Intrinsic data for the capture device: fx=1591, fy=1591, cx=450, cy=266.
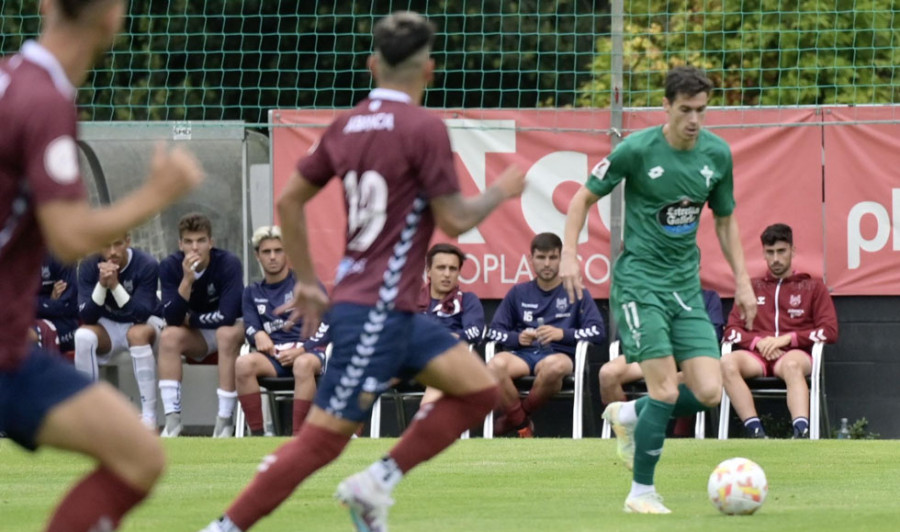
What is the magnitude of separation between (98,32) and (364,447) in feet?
25.4

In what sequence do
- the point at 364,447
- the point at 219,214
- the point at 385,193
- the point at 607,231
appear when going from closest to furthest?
the point at 385,193 → the point at 364,447 → the point at 607,231 → the point at 219,214

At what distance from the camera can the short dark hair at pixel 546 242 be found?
13.5 metres

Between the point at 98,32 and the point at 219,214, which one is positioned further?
the point at 219,214

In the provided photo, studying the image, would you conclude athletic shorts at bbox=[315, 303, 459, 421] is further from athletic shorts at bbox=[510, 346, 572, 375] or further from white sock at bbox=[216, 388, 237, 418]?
white sock at bbox=[216, 388, 237, 418]

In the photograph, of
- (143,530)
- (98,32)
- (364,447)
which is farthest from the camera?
(364,447)

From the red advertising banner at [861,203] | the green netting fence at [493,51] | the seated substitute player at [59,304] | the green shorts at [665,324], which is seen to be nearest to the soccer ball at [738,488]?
the green shorts at [665,324]

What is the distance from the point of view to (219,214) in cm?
1540

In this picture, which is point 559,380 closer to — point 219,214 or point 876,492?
point 219,214

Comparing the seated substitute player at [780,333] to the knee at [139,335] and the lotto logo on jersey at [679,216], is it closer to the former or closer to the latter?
the knee at [139,335]

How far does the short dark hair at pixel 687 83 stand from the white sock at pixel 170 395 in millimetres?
7475

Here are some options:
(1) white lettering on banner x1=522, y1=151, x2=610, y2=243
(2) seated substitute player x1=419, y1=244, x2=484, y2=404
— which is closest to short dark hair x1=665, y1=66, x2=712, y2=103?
(2) seated substitute player x1=419, y1=244, x2=484, y2=404

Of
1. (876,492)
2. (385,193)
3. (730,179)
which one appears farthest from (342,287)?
(876,492)

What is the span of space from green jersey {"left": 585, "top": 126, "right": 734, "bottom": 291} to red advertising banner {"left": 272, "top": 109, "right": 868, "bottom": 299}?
6.33m

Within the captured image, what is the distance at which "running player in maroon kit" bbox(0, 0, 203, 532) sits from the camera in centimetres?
382
